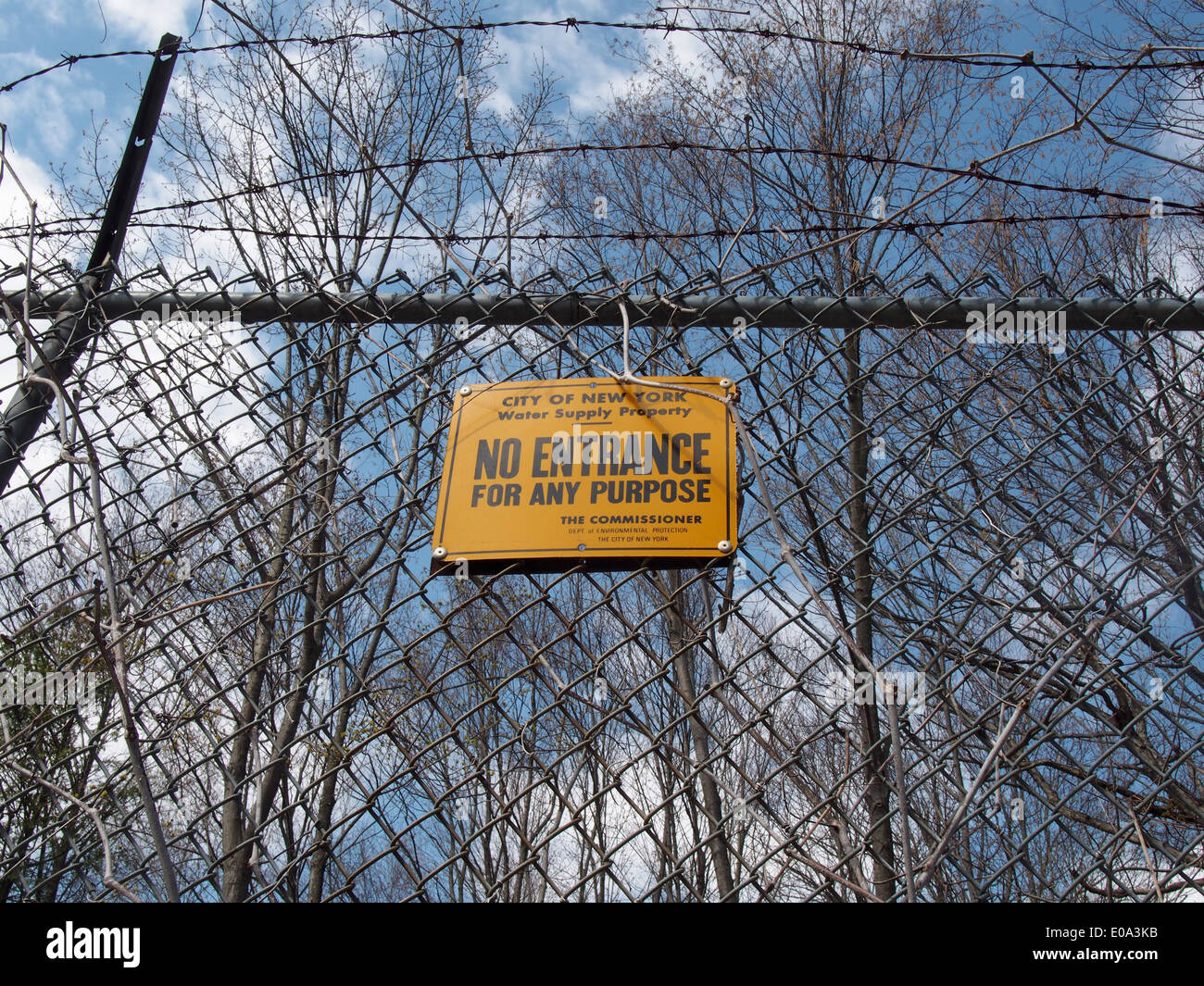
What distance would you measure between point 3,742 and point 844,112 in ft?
24.6

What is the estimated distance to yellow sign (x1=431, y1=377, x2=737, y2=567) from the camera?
1.58m

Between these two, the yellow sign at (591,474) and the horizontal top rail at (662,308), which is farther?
the horizontal top rail at (662,308)

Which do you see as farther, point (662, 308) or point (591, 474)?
point (662, 308)

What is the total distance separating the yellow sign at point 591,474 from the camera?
5.20 ft

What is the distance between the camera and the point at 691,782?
4.79 feet

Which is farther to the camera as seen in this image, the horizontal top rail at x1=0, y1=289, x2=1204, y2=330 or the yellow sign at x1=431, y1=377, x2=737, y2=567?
the horizontal top rail at x1=0, y1=289, x2=1204, y2=330

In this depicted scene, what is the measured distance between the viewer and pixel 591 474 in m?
1.63

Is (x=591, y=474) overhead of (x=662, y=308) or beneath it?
beneath

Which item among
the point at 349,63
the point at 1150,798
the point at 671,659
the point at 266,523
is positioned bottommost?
the point at 1150,798

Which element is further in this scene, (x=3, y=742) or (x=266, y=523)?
(x=266, y=523)

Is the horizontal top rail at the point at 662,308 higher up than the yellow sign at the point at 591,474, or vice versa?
the horizontal top rail at the point at 662,308

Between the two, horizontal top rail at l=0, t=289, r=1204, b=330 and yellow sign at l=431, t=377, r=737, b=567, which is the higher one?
horizontal top rail at l=0, t=289, r=1204, b=330
